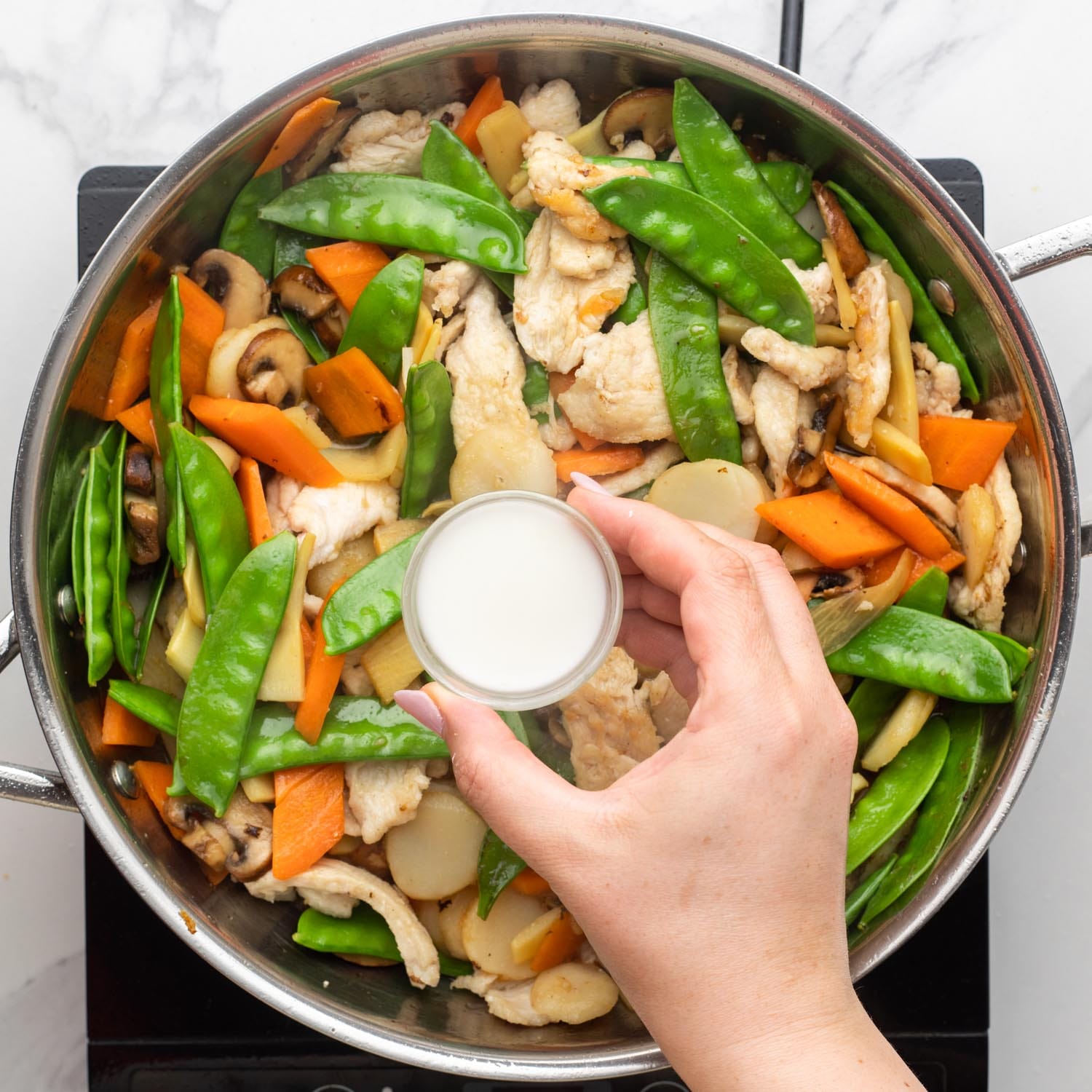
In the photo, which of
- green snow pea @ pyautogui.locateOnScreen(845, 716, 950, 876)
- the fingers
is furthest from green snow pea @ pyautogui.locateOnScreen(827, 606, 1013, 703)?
the fingers

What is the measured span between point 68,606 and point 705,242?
1377mm

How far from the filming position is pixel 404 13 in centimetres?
240

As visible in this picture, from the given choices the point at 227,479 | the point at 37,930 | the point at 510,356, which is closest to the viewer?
the point at 227,479

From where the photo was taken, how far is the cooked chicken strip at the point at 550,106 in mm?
2076

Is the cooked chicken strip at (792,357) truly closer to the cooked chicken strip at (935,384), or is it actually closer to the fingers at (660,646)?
the cooked chicken strip at (935,384)

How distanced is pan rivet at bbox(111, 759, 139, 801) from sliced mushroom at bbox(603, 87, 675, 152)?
5.13ft

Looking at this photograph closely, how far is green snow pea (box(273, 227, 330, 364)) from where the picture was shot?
83.8 inches

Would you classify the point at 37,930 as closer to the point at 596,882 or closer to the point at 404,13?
the point at 596,882

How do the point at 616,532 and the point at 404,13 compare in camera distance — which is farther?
the point at 404,13

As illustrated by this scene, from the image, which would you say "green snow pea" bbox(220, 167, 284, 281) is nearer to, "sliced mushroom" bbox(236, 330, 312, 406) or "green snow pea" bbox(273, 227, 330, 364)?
"green snow pea" bbox(273, 227, 330, 364)

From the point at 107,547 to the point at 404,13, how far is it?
140 centimetres

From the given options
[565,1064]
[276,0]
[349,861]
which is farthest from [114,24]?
[565,1064]

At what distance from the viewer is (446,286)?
2.07m

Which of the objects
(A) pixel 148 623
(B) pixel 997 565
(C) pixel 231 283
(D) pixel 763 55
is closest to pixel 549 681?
(A) pixel 148 623
